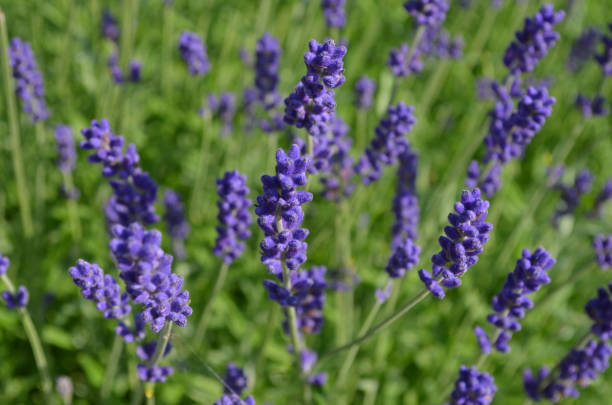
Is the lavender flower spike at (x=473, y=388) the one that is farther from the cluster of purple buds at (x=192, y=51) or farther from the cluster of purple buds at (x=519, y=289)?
the cluster of purple buds at (x=192, y=51)

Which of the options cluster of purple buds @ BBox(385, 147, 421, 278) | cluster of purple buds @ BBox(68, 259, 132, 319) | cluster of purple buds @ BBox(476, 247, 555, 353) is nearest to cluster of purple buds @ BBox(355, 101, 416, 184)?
cluster of purple buds @ BBox(385, 147, 421, 278)

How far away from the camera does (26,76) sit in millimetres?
3984

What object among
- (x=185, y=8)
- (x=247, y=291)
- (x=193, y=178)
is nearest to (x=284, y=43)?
(x=185, y=8)

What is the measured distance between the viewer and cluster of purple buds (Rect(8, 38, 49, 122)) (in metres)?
3.90

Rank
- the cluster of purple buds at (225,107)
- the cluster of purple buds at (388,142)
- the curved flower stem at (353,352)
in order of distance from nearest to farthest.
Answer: the curved flower stem at (353,352) → the cluster of purple buds at (388,142) → the cluster of purple buds at (225,107)

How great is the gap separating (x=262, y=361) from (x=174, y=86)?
13.1ft

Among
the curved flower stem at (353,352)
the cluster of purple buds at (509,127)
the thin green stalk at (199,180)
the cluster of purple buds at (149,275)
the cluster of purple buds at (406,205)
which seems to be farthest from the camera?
the thin green stalk at (199,180)

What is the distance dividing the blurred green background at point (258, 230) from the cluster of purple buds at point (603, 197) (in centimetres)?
16

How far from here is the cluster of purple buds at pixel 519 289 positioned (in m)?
2.66

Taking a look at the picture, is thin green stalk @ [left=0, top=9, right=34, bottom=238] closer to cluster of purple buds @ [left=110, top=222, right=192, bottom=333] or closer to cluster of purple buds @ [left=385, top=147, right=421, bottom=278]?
cluster of purple buds @ [left=110, top=222, right=192, bottom=333]

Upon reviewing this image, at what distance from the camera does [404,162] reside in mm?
4305

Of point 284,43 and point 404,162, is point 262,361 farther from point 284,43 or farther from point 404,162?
point 284,43

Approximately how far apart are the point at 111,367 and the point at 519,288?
2467 millimetres

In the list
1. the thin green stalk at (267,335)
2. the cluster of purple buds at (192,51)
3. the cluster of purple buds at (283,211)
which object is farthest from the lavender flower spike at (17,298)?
the cluster of purple buds at (192,51)
